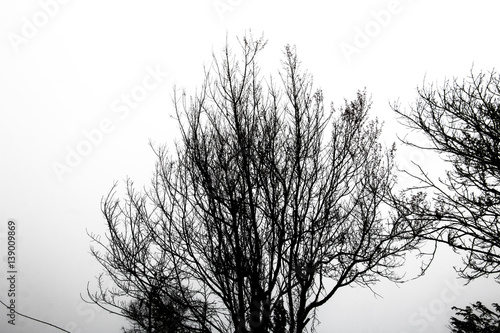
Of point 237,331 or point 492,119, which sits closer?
point 492,119

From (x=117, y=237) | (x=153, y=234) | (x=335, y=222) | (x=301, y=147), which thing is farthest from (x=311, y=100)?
(x=117, y=237)

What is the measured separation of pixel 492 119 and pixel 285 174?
333 cm

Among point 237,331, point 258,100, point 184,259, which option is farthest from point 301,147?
point 237,331

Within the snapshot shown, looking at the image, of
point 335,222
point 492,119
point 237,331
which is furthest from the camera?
point 335,222

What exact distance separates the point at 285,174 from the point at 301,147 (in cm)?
62

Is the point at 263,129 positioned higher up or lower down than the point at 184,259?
higher up

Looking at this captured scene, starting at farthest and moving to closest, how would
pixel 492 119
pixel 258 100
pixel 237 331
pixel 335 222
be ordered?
1. pixel 335 222
2. pixel 258 100
3. pixel 237 331
4. pixel 492 119

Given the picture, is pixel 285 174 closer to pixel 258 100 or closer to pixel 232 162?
pixel 232 162

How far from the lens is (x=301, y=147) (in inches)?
267

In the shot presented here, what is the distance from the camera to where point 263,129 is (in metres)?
6.42

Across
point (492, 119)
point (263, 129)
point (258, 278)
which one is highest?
point (263, 129)

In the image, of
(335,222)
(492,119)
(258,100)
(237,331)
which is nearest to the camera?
(492,119)

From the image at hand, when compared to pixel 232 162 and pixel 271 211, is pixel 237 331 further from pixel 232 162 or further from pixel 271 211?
pixel 232 162

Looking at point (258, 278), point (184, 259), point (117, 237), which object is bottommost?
point (258, 278)
